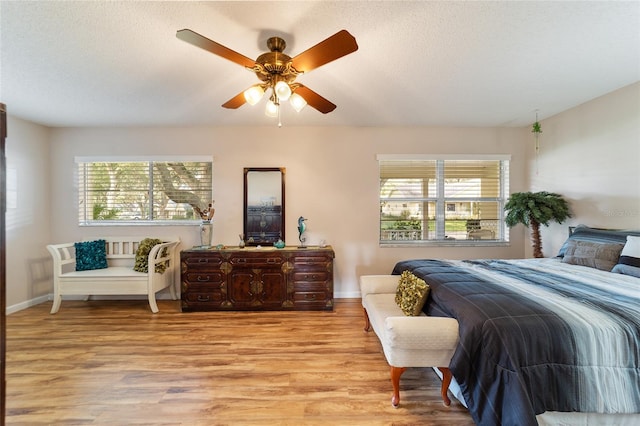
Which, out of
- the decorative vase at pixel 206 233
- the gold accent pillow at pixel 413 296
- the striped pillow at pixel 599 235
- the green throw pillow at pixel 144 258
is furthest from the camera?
the decorative vase at pixel 206 233

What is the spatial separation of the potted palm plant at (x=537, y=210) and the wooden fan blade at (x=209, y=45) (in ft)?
11.6

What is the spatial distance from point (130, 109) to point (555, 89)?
4.84m

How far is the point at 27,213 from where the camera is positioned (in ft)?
11.9

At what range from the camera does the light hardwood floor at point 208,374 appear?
1.72m

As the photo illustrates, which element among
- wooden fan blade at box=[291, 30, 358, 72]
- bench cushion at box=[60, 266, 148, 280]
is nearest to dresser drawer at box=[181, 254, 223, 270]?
bench cushion at box=[60, 266, 148, 280]

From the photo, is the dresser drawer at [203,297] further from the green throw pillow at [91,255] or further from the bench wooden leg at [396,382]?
the bench wooden leg at [396,382]

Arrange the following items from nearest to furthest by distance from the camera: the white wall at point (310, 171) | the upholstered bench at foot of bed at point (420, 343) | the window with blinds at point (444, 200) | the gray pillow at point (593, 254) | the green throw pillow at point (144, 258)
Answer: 1. the upholstered bench at foot of bed at point (420, 343)
2. the gray pillow at point (593, 254)
3. the green throw pillow at point (144, 258)
4. the white wall at point (310, 171)
5. the window with blinds at point (444, 200)

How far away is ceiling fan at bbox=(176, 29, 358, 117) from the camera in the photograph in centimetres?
151

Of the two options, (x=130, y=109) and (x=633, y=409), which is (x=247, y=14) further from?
(x=633, y=409)

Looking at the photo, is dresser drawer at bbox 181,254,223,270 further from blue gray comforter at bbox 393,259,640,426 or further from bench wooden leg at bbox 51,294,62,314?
blue gray comforter at bbox 393,259,640,426

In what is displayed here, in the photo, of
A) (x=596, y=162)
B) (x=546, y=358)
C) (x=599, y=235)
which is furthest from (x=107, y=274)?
(x=596, y=162)

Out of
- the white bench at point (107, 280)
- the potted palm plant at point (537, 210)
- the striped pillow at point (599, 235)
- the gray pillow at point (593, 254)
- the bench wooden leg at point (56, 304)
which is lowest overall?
the bench wooden leg at point (56, 304)

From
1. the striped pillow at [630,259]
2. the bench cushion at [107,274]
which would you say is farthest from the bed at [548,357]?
the bench cushion at [107,274]

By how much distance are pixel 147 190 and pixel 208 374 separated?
3.03m
